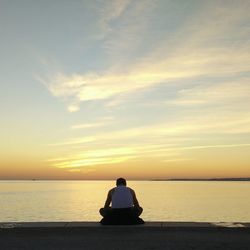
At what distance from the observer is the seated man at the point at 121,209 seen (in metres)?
15.7

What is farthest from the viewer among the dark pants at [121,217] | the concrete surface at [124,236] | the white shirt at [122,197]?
the white shirt at [122,197]

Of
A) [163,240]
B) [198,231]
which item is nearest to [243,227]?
[198,231]

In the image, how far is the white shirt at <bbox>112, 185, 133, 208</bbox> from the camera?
16.2 m

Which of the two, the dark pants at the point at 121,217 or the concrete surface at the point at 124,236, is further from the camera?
the dark pants at the point at 121,217

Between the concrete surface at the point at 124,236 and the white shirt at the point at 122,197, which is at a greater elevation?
the white shirt at the point at 122,197

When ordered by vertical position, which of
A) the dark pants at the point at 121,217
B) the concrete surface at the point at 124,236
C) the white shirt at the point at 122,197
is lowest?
the concrete surface at the point at 124,236

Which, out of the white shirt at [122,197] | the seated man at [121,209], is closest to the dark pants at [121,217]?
the seated man at [121,209]

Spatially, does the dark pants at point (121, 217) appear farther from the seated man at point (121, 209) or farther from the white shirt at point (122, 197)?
the white shirt at point (122, 197)

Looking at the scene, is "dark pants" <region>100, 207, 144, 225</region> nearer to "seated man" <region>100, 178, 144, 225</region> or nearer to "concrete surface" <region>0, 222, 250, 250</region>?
"seated man" <region>100, 178, 144, 225</region>

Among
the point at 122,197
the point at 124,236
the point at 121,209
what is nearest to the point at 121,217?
the point at 121,209

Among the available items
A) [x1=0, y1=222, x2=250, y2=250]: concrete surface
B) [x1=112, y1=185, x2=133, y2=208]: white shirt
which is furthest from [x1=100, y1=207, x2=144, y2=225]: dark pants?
[x1=0, y1=222, x2=250, y2=250]: concrete surface

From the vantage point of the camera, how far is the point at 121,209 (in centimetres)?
1595

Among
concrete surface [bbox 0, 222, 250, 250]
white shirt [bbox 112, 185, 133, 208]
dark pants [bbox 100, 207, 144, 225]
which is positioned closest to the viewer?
concrete surface [bbox 0, 222, 250, 250]

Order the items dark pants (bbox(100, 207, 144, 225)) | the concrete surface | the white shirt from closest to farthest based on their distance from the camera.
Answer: the concrete surface
dark pants (bbox(100, 207, 144, 225))
the white shirt
